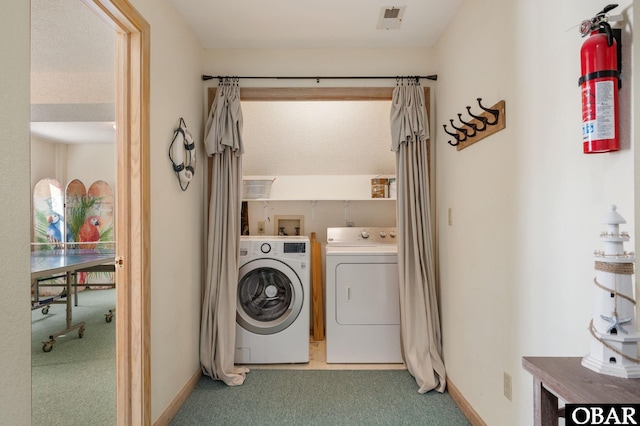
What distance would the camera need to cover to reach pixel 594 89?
1007 mm

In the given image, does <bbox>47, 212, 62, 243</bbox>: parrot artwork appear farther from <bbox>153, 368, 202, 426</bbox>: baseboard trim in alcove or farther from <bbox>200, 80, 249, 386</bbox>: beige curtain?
<bbox>200, 80, 249, 386</bbox>: beige curtain

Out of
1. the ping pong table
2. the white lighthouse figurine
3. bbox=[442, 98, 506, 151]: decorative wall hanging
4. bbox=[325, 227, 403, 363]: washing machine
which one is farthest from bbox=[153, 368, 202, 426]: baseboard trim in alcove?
bbox=[442, 98, 506, 151]: decorative wall hanging

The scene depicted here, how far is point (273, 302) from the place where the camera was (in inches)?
119

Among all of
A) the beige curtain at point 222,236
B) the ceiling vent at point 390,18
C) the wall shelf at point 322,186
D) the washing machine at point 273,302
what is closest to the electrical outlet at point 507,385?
the washing machine at point 273,302

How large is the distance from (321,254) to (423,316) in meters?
1.33

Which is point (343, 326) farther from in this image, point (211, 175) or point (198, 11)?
point (198, 11)

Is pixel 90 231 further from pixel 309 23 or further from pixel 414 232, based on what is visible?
pixel 414 232

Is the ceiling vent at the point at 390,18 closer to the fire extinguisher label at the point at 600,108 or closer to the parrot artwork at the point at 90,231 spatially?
the fire extinguisher label at the point at 600,108

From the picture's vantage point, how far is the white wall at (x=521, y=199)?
1191 mm

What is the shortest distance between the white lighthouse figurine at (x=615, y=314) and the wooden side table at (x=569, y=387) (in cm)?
3

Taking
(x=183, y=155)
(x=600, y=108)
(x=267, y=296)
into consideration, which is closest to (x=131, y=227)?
(x=183, y=155)

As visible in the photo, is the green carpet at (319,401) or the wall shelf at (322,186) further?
Result: the wall shelf at (322,186)

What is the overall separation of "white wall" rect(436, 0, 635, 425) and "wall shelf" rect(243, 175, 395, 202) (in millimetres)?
1422

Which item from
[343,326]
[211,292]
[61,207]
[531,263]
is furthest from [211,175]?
[531,263]
